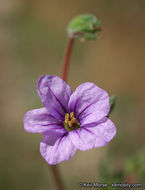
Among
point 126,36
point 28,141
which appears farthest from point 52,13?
point 28,141

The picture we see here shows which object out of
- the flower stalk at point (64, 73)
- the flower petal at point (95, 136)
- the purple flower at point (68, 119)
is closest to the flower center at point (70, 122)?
the purple flower at point (68, 119)

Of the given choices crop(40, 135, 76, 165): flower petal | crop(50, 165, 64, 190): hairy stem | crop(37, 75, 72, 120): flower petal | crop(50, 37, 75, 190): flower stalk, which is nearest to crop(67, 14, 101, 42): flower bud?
crop(50, 37, 75, 190): flower stalk

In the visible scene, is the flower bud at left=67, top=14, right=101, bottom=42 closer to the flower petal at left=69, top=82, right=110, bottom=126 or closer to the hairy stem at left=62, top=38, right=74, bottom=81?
the hairy stem at left=62, top=38, right=74, bottom=81

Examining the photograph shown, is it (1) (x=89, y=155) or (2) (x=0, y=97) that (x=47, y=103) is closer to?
(1) (x=89, y=155)

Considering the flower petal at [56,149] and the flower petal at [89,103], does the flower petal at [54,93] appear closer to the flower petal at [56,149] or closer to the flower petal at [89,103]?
the flower petal at [89,103]

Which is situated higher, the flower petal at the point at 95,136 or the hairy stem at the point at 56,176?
the flower petal at the point at 95,136

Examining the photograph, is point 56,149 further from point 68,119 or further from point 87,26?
point 87,26

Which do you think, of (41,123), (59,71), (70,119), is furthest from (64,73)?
(59,71)
